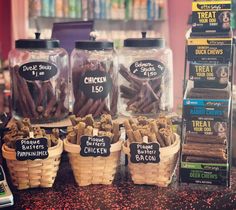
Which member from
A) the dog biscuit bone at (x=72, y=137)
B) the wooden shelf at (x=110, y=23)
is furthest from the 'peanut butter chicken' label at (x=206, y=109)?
the wooden shelf at (x=110, y=23)

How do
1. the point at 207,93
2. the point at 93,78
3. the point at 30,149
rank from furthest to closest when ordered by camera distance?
the point at 93,78
the point at 207,93
the point at 30,149

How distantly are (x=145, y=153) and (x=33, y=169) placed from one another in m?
0.37

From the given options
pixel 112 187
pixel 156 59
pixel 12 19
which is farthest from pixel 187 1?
pixel 112 187

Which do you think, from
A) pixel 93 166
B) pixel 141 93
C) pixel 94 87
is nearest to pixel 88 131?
pixel 93 166

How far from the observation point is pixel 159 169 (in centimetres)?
137

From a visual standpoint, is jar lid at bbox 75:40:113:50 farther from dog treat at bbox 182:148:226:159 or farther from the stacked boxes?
dog treat at bbox 182:148:226:159

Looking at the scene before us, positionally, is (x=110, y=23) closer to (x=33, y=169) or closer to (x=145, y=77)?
(x=145, y=77)

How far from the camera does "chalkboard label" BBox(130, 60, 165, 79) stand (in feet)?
5.16

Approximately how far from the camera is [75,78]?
156cm

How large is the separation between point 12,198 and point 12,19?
3342 mm

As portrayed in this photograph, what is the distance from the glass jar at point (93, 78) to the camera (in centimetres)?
154

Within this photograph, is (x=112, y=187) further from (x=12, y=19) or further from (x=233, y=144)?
(x=12, y=19)

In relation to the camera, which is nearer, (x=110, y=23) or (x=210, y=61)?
(x=210, y=61)

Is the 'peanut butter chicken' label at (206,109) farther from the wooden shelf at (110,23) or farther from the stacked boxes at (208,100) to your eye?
the wooden shelf at (110,23)
